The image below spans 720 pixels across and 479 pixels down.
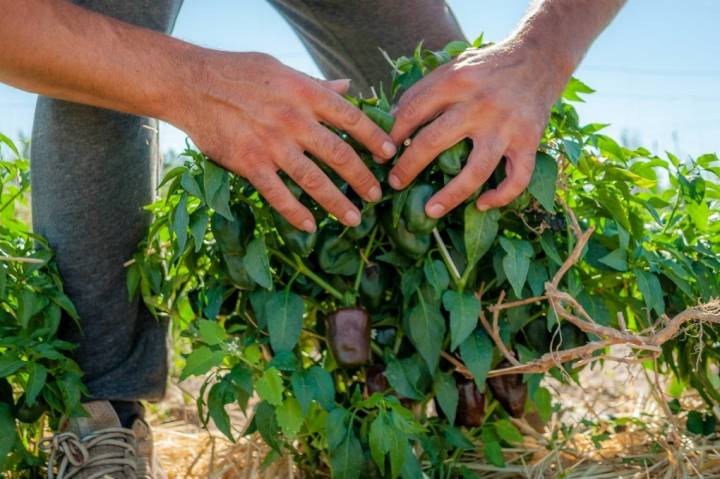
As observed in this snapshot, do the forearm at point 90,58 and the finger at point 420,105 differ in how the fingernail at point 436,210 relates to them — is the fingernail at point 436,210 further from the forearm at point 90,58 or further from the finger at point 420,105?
the forearm at point 90,58

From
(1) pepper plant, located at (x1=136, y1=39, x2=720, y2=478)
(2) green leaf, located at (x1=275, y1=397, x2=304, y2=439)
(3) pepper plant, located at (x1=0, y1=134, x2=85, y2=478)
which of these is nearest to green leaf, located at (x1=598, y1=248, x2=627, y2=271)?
(1) pepper plant, located at (x1=136, y1=39, x2=720, y2=478)

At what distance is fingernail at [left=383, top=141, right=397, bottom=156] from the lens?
1087mm

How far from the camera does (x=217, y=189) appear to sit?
3.50ft

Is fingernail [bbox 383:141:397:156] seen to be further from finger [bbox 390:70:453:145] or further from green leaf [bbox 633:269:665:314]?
green leaf [bbox 633:269:665:314]

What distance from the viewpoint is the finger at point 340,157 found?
107 centimetres

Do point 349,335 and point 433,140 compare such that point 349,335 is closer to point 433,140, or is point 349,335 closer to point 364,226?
point 364,226

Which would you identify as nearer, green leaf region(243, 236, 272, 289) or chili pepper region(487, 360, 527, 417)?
green leaf region(243, 236, 272, 289)

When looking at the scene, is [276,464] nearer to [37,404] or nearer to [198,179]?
[37,404]

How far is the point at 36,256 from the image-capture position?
4.22ft

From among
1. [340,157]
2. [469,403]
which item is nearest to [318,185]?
[340,157]

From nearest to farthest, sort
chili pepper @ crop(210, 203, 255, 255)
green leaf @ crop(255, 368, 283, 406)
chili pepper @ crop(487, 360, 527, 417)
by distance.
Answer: green leaf @ crop(255, 368, 283, 406) → chili pepper @ crop(210, 203, 255, 255) → chili pepper @ crop(487, 360, 527, 417)

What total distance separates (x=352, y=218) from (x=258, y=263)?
130 mm

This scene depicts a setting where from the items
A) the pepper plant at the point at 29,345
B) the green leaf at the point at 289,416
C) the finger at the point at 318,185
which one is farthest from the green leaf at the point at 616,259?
the pepper plant at the point at 29,345

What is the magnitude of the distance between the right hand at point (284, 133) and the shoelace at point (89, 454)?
49cm
